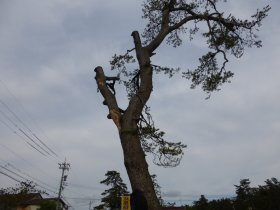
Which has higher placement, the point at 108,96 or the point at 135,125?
the point at 108,96

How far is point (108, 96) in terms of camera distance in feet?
23.5

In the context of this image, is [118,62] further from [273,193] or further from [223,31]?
[273,193]

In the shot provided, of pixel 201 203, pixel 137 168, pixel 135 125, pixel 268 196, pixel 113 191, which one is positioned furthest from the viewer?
pixel 201 203

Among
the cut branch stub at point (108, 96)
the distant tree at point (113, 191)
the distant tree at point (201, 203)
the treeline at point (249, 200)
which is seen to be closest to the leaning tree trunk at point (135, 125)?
the cut branch stub at point (108, 96)

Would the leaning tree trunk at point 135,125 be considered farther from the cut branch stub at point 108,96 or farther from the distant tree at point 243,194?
the distant tree at point 243,194

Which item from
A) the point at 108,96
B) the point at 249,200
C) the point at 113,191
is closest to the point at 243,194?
the point at 249,200

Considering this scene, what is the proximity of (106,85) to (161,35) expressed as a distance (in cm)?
206

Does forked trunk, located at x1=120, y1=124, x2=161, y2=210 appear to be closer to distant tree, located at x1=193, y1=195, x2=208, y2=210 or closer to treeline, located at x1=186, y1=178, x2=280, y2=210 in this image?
treeline, located at x1=186, y1=178, x2=280, y2=210

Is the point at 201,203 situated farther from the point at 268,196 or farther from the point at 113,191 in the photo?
the point at 113,191

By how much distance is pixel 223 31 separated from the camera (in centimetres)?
978

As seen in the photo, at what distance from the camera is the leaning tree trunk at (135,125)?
19.3ft

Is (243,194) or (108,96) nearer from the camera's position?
(108,96)

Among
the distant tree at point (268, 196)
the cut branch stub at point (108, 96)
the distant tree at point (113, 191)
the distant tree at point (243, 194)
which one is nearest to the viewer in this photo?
the cut branch stub at point (108, 96)

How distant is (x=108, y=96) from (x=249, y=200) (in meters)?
105
